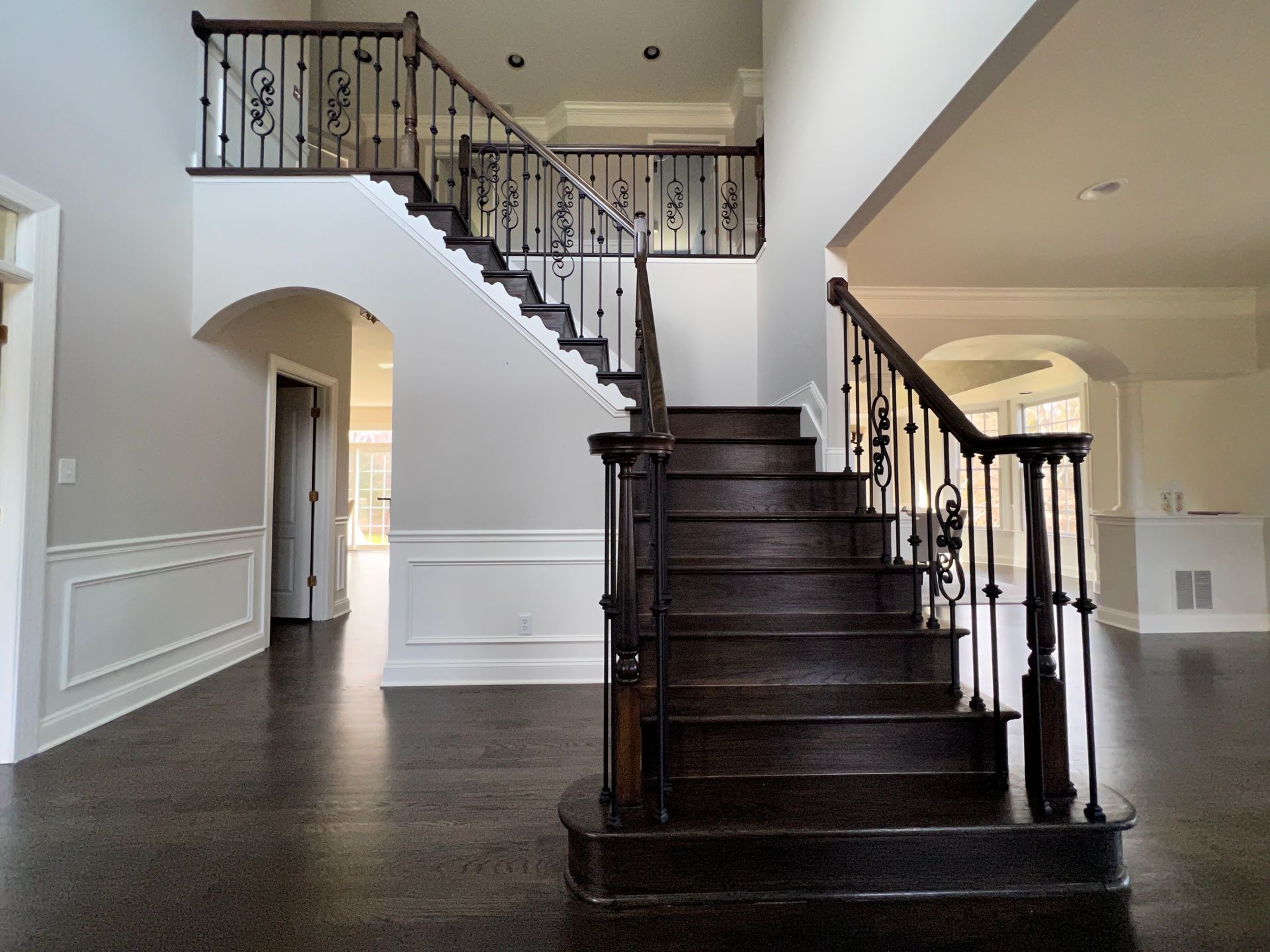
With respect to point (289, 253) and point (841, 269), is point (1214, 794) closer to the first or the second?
point (841, 269)

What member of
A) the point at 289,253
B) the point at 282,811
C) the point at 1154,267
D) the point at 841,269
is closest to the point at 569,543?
the point at 282,811

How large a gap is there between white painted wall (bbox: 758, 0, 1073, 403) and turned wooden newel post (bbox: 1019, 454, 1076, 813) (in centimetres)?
123

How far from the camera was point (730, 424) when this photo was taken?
142 inches

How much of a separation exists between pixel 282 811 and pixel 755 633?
167cm

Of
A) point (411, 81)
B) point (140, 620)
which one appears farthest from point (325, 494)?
point (411, 81)

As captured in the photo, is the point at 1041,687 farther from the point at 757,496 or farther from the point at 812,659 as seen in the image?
the point at 757,496

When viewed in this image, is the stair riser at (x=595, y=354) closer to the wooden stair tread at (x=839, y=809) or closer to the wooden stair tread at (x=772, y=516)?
the wooden stair tread at (x=772, y=516)

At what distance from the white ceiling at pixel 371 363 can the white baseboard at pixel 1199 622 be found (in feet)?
20.4

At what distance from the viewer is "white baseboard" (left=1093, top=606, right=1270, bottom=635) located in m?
4.69

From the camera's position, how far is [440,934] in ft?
4.78

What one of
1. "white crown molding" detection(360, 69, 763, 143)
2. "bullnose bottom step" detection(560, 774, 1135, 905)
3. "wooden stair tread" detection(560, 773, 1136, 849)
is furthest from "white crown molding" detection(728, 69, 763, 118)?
"bullnose bottom step" detection(560, 774, 1135, 905)

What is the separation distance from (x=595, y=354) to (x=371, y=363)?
5576mm

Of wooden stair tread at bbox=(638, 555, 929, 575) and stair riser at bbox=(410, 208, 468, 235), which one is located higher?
stair riser at bbox=(410, 208, 468, 235)

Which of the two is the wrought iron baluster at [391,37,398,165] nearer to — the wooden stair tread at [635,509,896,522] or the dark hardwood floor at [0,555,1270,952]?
the wooden stair tread at [635,509,896,522]
